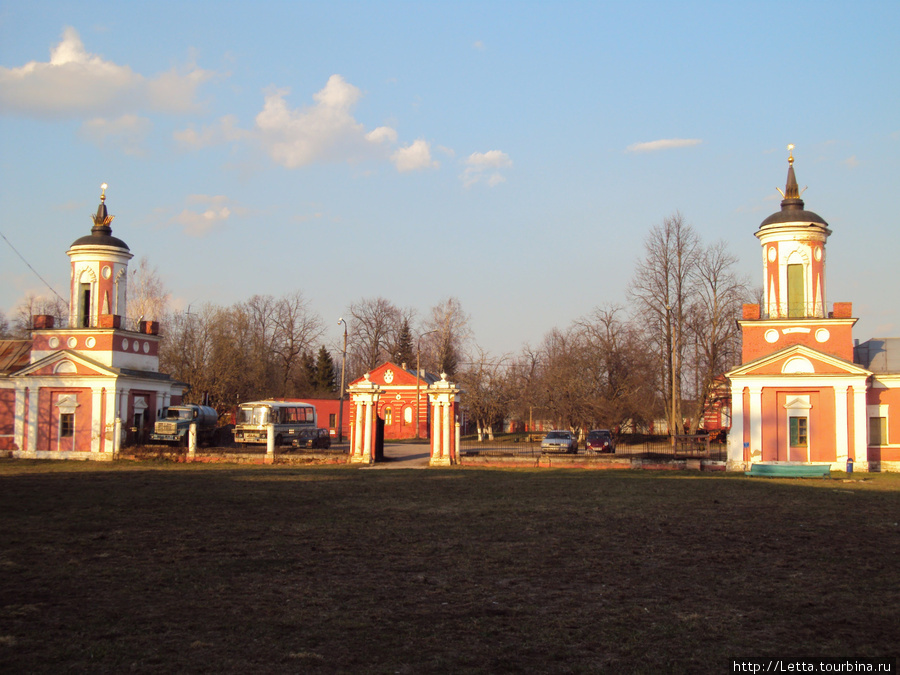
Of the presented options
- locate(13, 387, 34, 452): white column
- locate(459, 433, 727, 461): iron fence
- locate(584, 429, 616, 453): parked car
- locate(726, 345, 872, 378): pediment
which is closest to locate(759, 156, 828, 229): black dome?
locate(726, 345, 872, 378): pediment

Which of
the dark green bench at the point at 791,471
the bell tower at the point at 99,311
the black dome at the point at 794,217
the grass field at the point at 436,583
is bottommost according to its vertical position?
the dark green bench at the point at 791,471

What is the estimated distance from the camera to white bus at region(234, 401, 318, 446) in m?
39.9

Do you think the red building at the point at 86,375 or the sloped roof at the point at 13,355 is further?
the sloped roof at the point at 13,355

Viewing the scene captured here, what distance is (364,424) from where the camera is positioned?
115 feet

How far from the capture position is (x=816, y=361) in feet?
107

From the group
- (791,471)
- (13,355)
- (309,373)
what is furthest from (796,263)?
(309,373)

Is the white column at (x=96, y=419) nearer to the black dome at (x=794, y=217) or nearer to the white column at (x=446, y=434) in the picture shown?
the white column at (x=446, y=434)

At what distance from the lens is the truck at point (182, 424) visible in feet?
124

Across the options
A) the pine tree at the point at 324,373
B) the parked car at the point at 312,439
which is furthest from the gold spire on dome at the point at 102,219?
the pine tree at the point at 324,373

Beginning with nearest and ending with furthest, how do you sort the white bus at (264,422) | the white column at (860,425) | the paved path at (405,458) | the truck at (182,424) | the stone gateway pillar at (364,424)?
1. the white column at (860,425)
2. the paved path at (405,458)
3. the stone gateway pillar at (364,424)
4. the truck at (182,424)
5. the white bus at (264,422)

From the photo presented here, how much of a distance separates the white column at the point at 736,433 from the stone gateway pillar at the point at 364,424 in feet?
50.0

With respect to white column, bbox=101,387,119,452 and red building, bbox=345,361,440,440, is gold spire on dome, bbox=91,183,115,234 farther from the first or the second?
red building, bbox=345,361,440,440

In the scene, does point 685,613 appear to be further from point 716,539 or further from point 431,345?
point 431,345

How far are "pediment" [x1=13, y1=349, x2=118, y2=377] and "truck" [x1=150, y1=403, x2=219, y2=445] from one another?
3526 mm
